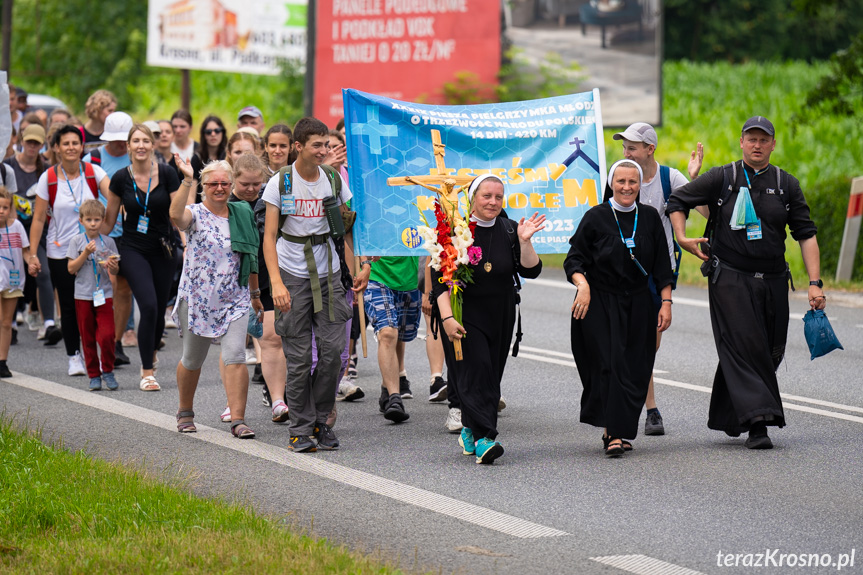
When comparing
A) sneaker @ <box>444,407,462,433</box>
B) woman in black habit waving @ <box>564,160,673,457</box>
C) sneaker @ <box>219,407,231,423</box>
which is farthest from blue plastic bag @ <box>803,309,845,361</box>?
sneaker @ <box>219,407,231,423</box>

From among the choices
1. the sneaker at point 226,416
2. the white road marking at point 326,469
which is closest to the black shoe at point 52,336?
the white road marking at point 326,469

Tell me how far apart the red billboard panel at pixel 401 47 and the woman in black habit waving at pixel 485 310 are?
623 inches

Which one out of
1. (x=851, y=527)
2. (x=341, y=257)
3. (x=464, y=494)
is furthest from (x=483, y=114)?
(x=851, y=527)

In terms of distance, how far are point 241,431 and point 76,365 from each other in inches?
120

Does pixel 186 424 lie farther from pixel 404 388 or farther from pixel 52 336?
pixel 52 336

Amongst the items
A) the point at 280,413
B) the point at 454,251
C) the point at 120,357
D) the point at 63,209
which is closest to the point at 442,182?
the point at 454,251

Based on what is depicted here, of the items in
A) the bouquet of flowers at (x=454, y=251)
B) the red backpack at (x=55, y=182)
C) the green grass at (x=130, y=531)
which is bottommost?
the green grass at (x=130, y=531)

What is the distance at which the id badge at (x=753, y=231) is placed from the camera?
7766 mm

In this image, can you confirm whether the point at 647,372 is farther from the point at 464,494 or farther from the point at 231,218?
the point at 231,218

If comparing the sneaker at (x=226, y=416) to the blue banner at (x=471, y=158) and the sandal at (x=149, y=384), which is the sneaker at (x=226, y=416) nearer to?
the sandal at (x=149, y=384)

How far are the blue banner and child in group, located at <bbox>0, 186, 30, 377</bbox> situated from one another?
3640 millimetres

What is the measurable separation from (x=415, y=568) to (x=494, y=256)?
2705 mm

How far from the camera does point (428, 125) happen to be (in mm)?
8750

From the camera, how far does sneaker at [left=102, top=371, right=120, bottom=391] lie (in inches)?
391
